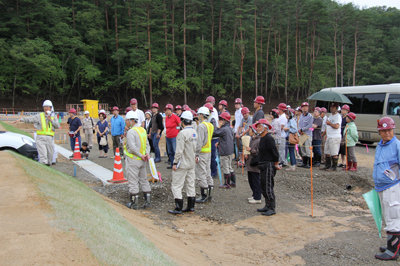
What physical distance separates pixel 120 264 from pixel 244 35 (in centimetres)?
5491

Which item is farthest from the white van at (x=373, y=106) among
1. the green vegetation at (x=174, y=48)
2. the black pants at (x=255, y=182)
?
the green vegetation at (x=174, y=48)

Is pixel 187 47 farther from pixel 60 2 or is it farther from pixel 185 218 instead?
pixel 185 218

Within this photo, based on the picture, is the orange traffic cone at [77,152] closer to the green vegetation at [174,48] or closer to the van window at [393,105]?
the van window at [393,105]

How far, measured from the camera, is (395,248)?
465 centimetres

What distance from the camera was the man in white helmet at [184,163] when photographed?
6500mm

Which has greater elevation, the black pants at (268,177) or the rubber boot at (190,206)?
the black pants at (268,177)

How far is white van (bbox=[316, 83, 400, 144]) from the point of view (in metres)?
15.5

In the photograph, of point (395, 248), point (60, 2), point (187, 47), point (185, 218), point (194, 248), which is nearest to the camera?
point (395, 248)

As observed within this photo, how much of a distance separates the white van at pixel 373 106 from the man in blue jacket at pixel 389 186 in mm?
12095

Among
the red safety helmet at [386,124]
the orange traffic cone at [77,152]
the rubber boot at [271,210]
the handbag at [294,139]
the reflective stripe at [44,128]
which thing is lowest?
the rubber boot at [271,210]

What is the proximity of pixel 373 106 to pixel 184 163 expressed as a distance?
1446cm

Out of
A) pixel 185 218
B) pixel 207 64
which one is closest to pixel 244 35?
pixel 207 64

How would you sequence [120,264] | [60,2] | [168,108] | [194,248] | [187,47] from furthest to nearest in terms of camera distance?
[60,2]
[187,47]
[168,108]
[194,248]
[120,264]

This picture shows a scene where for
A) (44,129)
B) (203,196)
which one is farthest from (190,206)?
(44,129)
